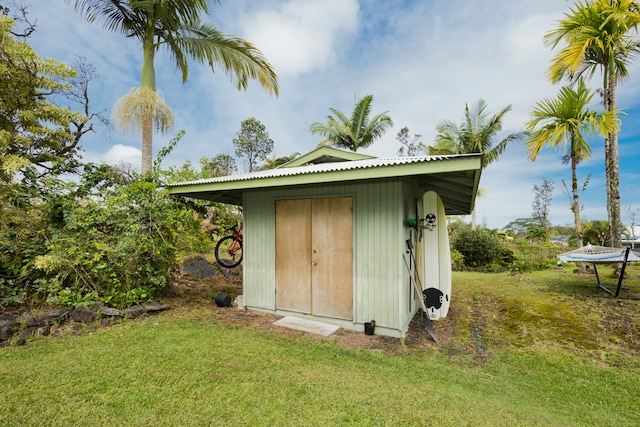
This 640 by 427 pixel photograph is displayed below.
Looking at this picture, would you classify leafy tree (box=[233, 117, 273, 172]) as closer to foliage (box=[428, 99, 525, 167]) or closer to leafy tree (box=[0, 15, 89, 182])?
foliage (box=[428, 99, 525, 167])

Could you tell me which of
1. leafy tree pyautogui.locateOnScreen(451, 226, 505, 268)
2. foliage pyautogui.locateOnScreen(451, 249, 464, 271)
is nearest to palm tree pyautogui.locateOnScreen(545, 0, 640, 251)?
leafy tree pyautogui.locateOnScreen(451, 226, 505, 268)

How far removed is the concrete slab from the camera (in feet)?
13.7

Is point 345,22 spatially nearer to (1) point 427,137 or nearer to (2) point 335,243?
(2) point 335,243

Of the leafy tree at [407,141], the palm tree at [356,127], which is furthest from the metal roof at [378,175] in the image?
the leafy tree at [407,141]

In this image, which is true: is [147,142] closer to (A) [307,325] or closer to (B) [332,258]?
(B) [332,258]

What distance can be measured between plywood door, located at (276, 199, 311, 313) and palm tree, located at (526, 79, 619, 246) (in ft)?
23.4

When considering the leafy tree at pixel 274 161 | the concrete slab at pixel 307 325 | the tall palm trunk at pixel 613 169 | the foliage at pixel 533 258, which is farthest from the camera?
the leafy tree at pixel 274 161

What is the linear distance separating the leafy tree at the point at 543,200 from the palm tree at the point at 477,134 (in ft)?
33.8

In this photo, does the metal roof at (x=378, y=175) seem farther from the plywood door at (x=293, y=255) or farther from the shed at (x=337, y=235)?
the plywood door at (x=293, y=255)

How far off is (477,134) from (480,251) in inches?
336

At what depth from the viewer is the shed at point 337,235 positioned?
13.1 ft

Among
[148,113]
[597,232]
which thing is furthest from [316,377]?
[597,232]

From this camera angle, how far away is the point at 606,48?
22.8 ft

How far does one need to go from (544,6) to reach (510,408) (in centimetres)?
992
